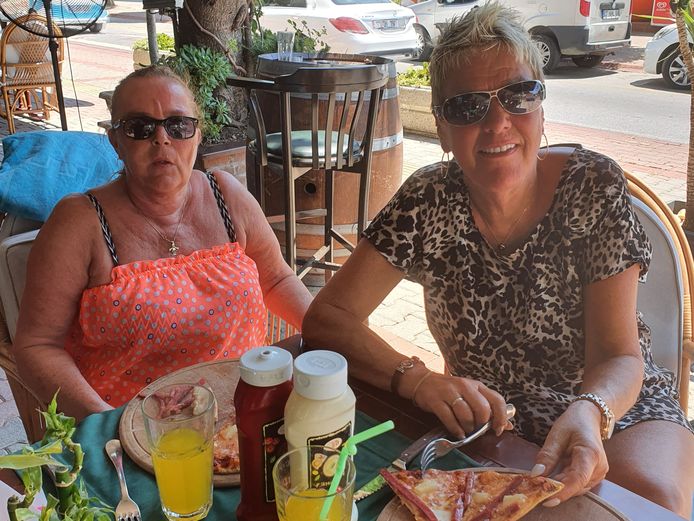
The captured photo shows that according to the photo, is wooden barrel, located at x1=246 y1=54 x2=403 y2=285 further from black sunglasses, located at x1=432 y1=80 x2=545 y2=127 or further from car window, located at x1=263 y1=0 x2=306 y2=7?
car window, located at x1=263 y1=0 x2=306 y2=7

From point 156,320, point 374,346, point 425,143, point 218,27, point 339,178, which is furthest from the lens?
point 425,143

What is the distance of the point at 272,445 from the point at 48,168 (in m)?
1.50

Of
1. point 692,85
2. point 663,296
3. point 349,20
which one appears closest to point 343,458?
point 663,296

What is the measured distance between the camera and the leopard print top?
1.62m

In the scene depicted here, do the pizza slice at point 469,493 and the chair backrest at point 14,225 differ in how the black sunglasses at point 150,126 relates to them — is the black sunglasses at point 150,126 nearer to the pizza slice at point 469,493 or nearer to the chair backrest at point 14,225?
the chair backrest at point 14,225

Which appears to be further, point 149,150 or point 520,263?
point 149,150

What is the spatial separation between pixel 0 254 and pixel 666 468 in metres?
1.82

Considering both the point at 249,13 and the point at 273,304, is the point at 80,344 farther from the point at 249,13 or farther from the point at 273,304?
the point at 249,13

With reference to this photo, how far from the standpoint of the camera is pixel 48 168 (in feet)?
6.81

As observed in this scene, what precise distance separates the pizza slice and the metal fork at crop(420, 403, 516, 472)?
54 millimetres

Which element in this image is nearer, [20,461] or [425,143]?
[20,461]

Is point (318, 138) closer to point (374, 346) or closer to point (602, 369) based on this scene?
point (374, 346)

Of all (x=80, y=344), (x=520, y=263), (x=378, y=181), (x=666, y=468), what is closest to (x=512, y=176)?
(x=520, y=263)

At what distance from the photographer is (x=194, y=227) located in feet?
6.37
